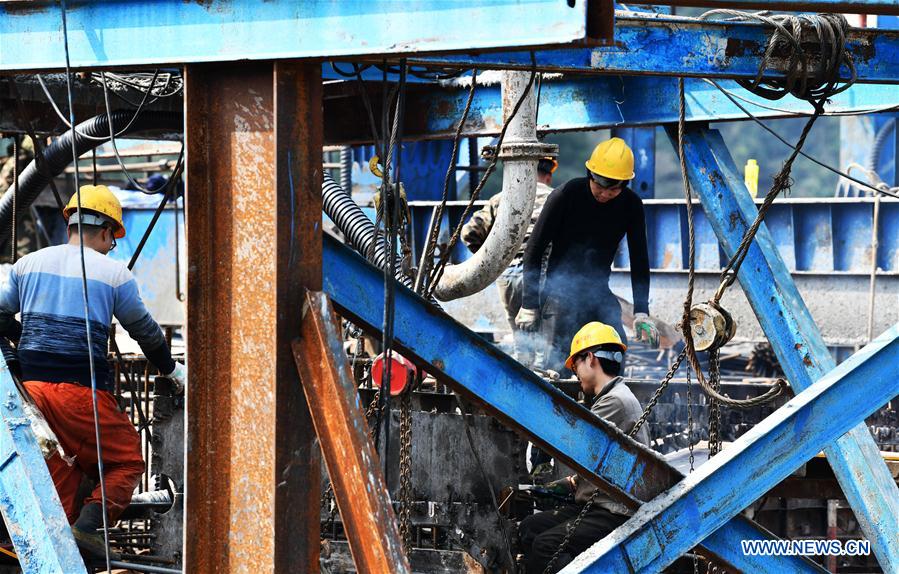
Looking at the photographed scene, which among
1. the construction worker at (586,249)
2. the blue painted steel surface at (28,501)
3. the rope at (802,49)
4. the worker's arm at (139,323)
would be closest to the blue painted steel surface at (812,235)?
the construction worker at (586,249)

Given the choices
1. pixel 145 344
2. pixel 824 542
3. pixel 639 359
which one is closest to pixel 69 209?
pixel 145 344

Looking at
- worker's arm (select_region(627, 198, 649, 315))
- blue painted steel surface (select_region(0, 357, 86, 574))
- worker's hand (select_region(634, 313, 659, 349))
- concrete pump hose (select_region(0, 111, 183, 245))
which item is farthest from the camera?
worker's arm (select_region(627, 198, 649, 315))

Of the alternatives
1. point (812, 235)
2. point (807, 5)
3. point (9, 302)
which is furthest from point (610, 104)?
point (812, 235)

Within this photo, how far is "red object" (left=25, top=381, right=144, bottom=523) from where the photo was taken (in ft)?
18.0

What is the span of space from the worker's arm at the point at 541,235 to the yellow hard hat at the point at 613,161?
0.31 meters

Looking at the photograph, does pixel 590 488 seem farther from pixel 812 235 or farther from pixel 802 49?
pixel 812 235

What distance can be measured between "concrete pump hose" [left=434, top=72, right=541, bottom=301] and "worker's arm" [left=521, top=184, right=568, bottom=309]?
2.08ft

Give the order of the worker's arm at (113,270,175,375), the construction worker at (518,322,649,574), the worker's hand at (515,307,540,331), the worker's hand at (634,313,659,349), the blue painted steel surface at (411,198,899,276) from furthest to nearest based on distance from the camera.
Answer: the blue painted steel surface at (411,198,899,276) → the worker's hand at (515,307,540,331) → the worker's hand at (634,313,659,349) → the construction worker at (518,322,649,574) → the worker's arm at (113,270,175,375)

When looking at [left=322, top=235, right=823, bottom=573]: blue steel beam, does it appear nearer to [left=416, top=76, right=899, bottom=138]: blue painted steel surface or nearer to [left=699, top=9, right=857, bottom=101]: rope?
[left=699, top=9, right=857, bottom=101]: rope

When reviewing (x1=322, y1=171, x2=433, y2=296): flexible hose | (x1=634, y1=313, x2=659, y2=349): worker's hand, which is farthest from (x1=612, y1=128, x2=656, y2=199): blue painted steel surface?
(x1=634, y1=313, x2=659, y2=349): worker's hand

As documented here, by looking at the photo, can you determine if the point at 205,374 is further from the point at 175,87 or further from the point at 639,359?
the point at 639,359

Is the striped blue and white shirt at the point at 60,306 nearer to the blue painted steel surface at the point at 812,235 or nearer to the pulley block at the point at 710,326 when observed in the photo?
the pulley block at the point at 710,326

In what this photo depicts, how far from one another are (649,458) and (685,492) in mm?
222

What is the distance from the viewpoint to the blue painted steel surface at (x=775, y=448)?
4.51 meters
